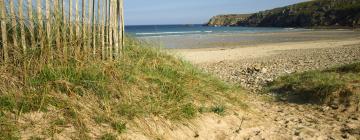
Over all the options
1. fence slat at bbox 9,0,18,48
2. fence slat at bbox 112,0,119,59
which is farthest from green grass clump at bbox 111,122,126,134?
fence slat at bbox 112,0,119,59

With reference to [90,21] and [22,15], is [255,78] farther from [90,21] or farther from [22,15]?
[22,15]

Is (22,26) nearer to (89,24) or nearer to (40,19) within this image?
(40,19)

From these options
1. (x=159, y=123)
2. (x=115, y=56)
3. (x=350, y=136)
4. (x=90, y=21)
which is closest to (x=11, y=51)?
(x=90, y=21)

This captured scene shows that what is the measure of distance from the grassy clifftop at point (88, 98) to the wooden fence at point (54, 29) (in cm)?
24

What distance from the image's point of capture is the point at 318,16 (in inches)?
2889

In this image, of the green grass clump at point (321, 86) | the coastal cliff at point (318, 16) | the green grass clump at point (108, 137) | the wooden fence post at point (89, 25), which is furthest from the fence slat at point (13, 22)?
the coastal cliff at point (318, 16)

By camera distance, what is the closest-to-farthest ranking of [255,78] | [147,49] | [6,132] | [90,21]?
1. [6,132]
2. [90,21]
3. [147,49]
4. [255,78]

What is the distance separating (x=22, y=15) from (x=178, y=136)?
8.15 ft

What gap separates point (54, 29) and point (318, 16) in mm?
75534

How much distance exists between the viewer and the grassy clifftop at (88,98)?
3.76m

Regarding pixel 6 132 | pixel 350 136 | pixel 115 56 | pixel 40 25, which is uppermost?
pixel 40 25

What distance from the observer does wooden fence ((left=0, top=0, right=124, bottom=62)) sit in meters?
4.50

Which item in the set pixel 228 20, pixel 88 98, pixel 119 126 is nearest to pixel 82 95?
pixel 88 98

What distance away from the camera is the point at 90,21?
5406 millimetres
